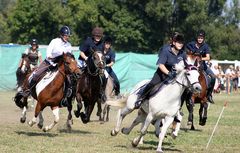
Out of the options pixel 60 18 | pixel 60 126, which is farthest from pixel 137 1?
pixel 60 126

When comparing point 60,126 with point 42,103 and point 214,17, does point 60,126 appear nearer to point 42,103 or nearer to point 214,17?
point 42,103

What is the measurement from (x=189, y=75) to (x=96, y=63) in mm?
4083

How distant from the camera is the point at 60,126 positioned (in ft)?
58.0

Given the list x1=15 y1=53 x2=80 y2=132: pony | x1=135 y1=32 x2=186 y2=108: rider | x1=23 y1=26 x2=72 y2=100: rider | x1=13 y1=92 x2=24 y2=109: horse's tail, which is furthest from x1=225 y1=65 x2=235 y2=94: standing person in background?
x1=135 y1=32 x2=186 y2=108: rider

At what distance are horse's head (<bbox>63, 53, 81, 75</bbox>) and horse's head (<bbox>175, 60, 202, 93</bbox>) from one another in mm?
3245

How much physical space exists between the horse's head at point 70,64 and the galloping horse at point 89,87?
1118 millimetres

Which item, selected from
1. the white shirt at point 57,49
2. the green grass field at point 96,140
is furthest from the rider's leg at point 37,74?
the green grass field at point 96,140

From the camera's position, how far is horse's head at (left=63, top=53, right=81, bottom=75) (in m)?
15.0

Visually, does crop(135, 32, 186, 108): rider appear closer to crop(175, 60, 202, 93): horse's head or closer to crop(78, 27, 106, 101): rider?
crop(175, 60, 202, 93): horse's head

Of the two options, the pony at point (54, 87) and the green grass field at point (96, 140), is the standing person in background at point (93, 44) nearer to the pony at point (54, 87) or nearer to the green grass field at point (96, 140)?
the pony at point (54, 87)

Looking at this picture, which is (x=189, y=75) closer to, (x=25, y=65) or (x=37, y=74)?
Result: (x=37, y=74)

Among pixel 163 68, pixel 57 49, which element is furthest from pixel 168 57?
pixel 57 49

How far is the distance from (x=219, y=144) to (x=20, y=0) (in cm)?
6461

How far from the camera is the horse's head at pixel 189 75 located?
12242 mm
